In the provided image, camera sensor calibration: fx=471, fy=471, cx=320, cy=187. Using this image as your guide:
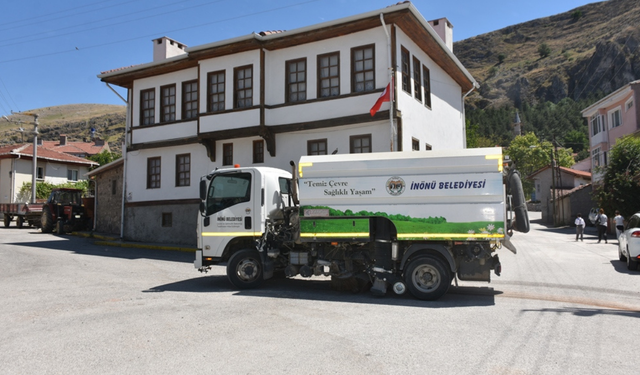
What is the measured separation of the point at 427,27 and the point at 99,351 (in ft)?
48.6

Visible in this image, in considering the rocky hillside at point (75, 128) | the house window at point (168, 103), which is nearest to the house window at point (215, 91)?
the house window at point (168, 103)

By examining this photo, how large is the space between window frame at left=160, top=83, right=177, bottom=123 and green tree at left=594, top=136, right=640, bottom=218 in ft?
75.0

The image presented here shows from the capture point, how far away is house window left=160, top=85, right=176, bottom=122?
21109mm

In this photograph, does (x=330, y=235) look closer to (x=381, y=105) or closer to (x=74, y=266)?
(x=381, y=105)

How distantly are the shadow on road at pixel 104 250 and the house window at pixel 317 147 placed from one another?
578cm

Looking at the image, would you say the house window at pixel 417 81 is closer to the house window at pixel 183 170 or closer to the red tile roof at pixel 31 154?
the house window at pixel 183 170

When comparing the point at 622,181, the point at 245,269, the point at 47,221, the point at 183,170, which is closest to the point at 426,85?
the point at 183,170

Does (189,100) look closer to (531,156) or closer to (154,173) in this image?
(154,173)

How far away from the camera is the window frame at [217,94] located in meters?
18.9

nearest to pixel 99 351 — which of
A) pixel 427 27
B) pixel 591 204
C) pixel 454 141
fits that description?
pixel 427 27

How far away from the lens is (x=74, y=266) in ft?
45.5

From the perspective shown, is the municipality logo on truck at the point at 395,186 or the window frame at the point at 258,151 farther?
the window frame at the point at 258,151

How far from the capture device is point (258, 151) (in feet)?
61.4

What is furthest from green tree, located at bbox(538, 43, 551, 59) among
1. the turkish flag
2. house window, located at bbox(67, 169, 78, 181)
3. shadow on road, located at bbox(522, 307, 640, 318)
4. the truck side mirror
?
the truck side mirror
